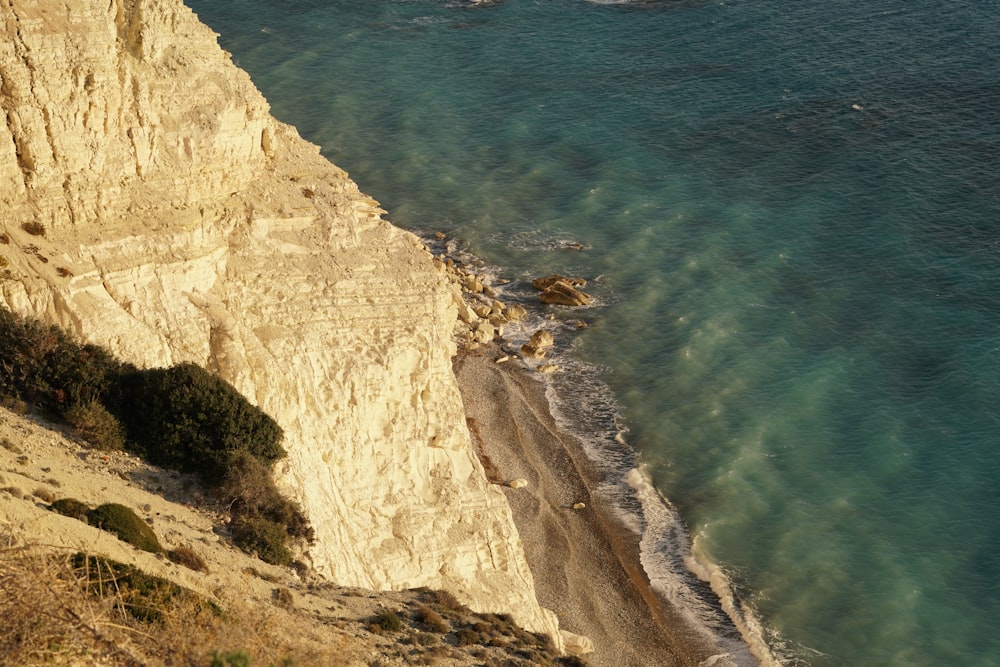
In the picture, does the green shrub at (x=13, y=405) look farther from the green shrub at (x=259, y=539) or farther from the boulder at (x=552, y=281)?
the boulder at (x=552, y=281)

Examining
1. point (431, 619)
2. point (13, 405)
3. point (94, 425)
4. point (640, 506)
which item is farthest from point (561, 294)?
point (13, 405)

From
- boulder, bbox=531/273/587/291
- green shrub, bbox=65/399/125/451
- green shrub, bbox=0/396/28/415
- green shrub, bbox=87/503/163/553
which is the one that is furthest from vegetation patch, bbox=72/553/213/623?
boulder, bbox=531/273/587/291

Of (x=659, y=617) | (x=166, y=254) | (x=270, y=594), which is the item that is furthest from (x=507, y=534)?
(x=166, y=254)

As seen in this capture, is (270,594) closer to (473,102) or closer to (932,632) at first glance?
(932,632)

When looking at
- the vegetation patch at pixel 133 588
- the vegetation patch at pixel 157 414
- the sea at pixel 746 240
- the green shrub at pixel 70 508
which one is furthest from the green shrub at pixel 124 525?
the sea at pixel 746 240

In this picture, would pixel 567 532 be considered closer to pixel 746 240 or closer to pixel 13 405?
pixel 13 405
